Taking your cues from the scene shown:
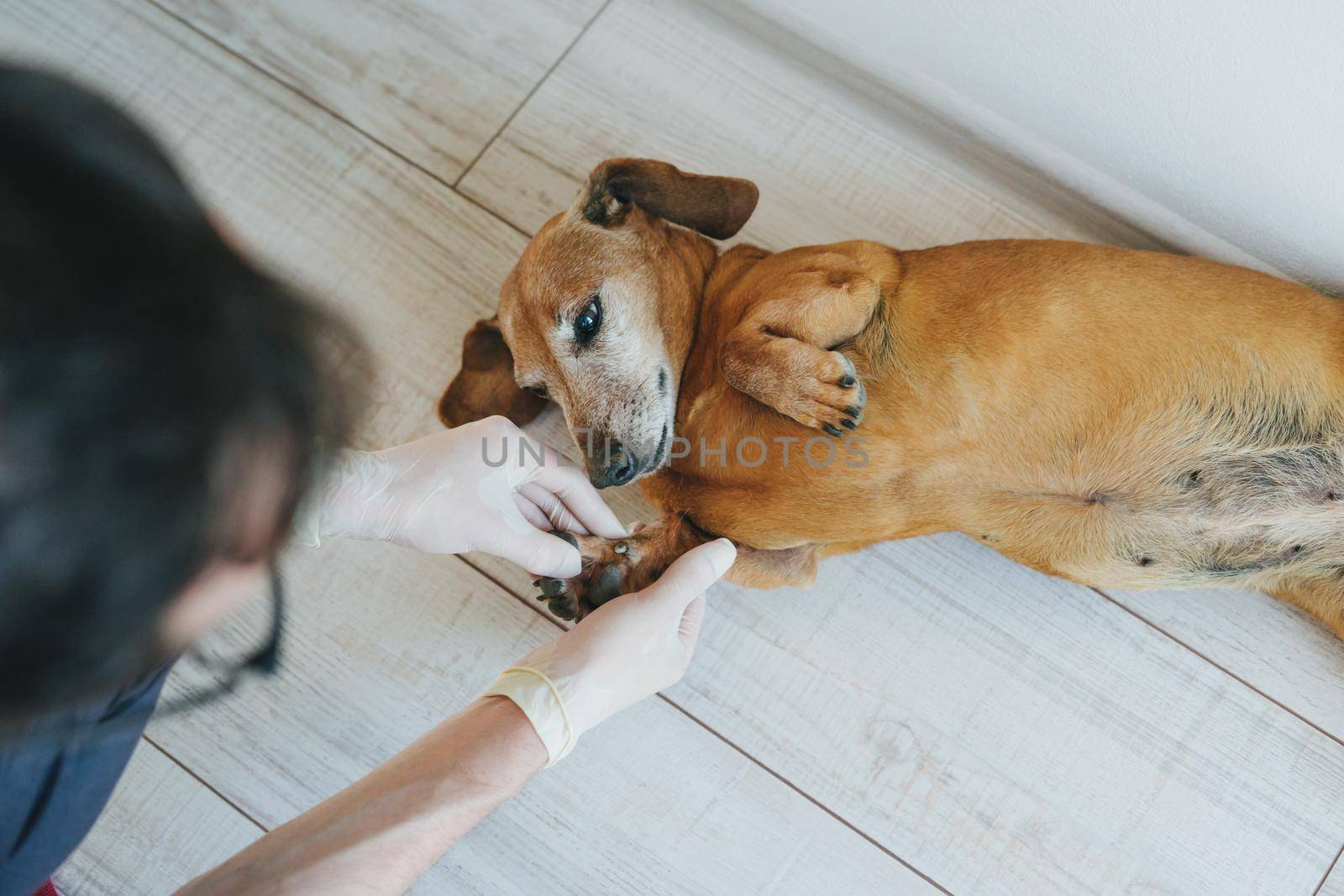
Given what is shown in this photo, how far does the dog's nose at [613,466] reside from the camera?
6.44ft

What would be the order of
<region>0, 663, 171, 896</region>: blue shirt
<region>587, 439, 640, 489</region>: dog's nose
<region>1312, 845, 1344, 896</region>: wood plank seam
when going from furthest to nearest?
<region>1312, 845, 1344, 896</region>: wood plank seam < <region>587, 439, 640, 489</region>: dog's nose < <region>0, 663, 171, 896</region>: blue shirt

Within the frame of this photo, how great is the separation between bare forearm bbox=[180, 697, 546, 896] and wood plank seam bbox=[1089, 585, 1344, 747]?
145 centimetres

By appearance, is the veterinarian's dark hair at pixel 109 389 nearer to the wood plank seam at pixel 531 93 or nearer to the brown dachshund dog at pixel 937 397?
the brown dachshund dog at pixel 937 397

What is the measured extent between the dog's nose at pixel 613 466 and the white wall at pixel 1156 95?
1.25 metres

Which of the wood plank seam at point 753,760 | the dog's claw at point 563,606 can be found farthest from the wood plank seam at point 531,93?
the dog's claw at point 563,606

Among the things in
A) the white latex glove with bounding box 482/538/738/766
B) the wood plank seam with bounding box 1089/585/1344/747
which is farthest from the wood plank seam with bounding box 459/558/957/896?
the wood plank seam with bounding box 1089/585/1344/747

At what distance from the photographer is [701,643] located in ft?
7.40

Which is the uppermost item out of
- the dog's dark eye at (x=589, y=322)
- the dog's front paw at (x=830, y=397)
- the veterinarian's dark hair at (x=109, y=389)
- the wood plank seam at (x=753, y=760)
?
the veterinarian's dark hair at (x=109, y=389)

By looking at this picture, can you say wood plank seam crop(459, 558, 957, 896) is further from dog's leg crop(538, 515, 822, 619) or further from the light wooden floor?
dog's leg crop(538, 515, 822, 619)

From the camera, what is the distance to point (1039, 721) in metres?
2.16

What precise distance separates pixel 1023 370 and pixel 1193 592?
84 cm

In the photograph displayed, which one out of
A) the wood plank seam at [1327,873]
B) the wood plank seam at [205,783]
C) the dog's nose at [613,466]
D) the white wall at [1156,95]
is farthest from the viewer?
the wood plank seam at [205,783]

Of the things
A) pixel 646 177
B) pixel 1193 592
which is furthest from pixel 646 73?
pixel 1193 592

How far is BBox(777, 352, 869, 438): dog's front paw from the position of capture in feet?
5.90
